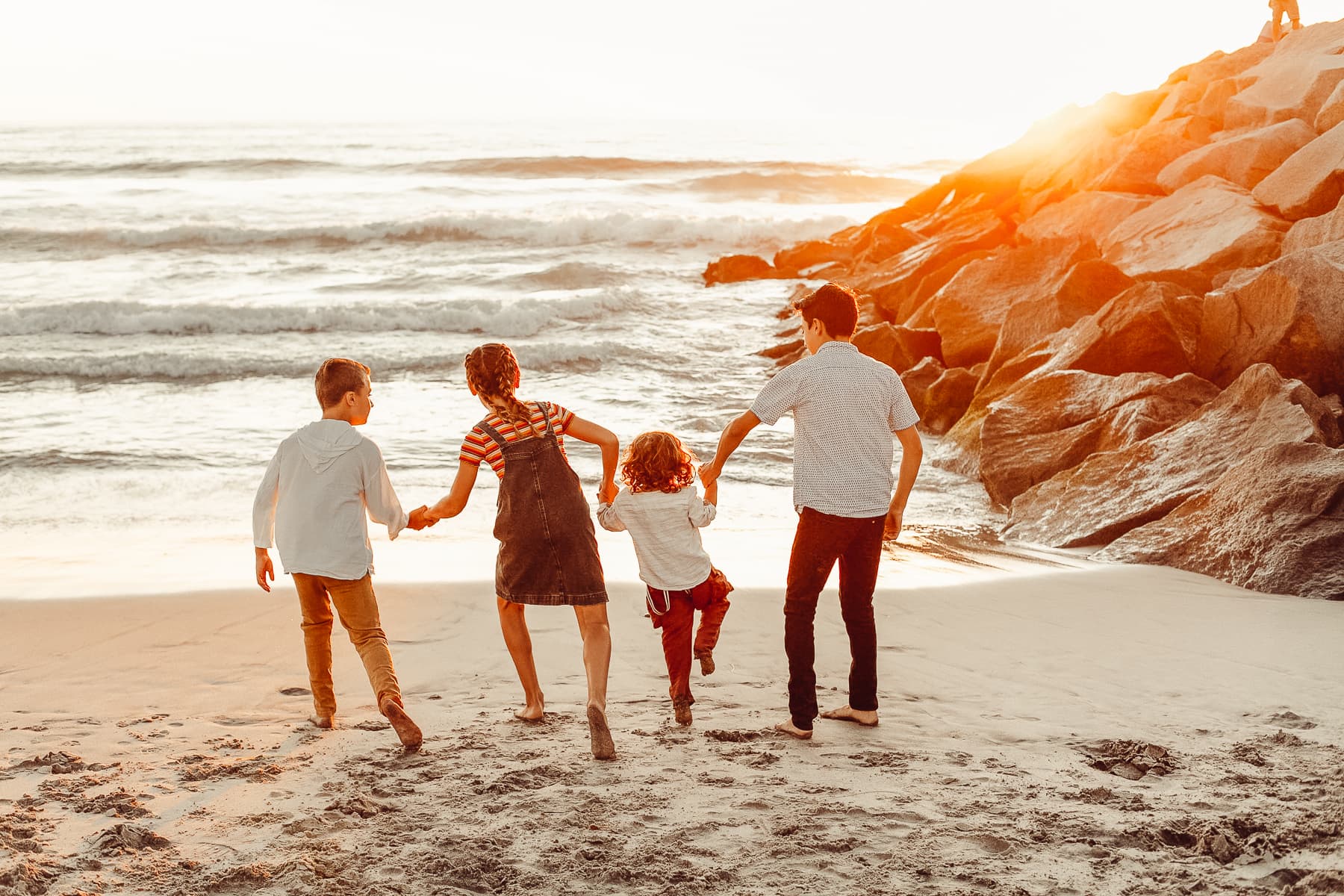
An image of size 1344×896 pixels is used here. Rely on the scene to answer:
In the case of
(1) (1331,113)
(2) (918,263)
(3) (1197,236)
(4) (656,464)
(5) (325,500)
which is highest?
(1) (1331,113)

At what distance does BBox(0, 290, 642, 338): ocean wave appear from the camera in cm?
1816

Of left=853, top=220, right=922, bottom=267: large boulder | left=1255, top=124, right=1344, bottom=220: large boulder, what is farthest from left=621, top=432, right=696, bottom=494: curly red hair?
left=853, top=220, right=922, bottom=267: large boulder

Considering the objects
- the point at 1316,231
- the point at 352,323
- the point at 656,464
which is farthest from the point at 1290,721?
the point at 352,323

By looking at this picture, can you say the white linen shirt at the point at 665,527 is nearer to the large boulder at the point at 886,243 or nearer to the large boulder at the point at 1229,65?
the large boulder at the point at 886,243

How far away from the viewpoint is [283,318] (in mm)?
18734

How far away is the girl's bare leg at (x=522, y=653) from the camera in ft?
13.6

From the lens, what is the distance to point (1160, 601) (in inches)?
222

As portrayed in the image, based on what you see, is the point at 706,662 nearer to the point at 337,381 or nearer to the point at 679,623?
the point at 679,623

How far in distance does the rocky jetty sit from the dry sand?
70 centimetres

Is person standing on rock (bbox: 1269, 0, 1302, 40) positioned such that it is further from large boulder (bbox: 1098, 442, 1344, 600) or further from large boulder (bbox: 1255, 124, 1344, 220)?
large boulder (bbox: 1098, 442, 1344, 600)

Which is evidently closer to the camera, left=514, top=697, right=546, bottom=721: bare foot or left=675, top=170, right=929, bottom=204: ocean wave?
left=514, top=697, right=546, bottom=721: bare foot

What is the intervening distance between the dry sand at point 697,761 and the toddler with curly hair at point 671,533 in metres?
0.31

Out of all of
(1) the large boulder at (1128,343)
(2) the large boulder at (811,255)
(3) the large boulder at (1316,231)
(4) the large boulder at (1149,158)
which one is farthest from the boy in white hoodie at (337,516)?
(2) the large boulder at (811,255)

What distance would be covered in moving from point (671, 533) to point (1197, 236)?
31.7 ft
